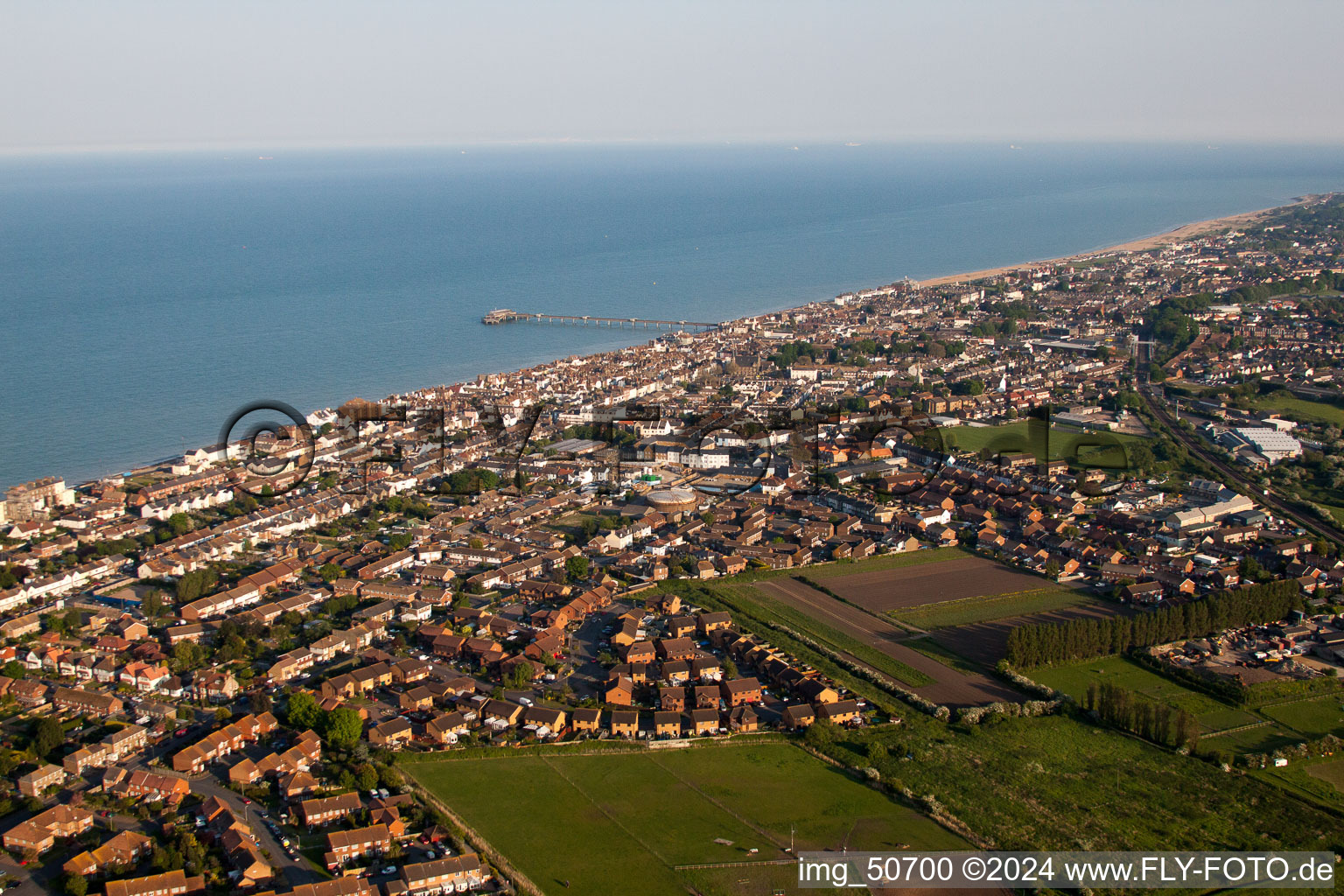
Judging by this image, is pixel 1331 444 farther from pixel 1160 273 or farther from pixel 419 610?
pixel 1160 273

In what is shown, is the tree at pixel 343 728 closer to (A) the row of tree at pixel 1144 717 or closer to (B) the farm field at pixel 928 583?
(B) the farm field at pixel 928 583

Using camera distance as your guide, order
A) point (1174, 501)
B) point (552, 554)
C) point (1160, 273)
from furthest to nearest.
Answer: point (1160, 273) < point (1174, 501) < point (552, 554)

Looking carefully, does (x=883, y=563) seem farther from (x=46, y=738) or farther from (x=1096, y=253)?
(x=1096, y=253)

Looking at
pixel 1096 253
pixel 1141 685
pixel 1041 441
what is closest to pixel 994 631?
pixel 1141 685

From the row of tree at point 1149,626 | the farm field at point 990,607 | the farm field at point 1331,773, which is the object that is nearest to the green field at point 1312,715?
the farm field at point 1331,773

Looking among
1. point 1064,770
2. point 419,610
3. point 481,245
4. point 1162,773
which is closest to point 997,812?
point 1064,770
